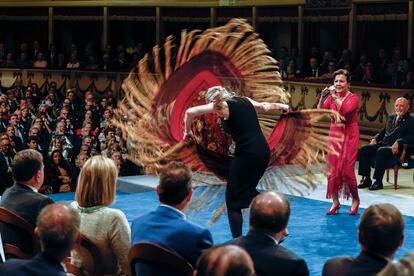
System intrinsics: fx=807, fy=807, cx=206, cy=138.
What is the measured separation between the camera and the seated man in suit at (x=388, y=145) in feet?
32.6

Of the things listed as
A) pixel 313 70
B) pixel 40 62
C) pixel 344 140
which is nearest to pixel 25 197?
pixel 344 140

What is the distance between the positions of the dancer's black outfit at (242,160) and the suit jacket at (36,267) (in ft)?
9.60

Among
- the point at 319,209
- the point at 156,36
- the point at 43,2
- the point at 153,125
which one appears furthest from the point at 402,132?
the point at 43,2

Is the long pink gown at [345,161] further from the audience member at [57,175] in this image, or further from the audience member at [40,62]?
the audience member at [40,62]

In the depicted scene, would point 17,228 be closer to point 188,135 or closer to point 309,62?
point 188,135

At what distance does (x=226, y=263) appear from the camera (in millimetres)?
2670

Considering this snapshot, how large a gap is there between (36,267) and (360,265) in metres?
1.32

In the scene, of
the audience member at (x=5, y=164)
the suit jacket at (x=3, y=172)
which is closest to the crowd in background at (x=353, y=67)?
the audience member at (x=5, y=164)

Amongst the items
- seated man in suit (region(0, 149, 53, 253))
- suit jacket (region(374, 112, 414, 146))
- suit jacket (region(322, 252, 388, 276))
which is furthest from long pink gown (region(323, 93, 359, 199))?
suit jacket (region(322, 252, 388, 276))

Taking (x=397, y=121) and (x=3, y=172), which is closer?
(x=3, y=172)

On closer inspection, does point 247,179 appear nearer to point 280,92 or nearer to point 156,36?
point 280,92

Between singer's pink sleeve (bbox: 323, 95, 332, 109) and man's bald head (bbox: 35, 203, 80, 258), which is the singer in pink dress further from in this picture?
man's bald head (bbox: 35, 203, 80, 258)

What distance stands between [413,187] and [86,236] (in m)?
6.76

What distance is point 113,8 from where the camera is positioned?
2008 cm
